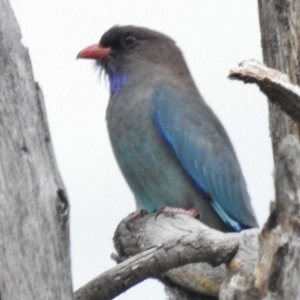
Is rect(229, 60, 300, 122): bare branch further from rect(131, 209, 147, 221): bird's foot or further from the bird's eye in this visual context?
the bird's eye

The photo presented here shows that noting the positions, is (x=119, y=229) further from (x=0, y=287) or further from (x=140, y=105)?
(x=0, y=287)

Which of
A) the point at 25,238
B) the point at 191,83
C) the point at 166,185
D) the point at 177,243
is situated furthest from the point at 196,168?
the point at 25,238

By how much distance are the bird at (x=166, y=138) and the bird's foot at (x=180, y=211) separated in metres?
0.02

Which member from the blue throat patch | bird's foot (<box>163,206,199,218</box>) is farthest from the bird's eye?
bird's foot (<box>163,206,199,218</box>)

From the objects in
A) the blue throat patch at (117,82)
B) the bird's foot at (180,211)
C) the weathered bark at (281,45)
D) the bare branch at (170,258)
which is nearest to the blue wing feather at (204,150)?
the bird's foot at (180,211)

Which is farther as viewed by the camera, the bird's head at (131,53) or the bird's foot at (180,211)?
the bird's head at (131,53)

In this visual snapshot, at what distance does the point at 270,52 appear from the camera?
19.1 feet

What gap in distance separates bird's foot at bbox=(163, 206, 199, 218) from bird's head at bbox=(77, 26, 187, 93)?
114cm

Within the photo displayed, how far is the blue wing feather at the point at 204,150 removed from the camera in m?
7.07

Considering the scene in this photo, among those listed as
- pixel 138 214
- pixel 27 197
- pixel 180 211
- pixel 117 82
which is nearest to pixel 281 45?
pixel 180 211

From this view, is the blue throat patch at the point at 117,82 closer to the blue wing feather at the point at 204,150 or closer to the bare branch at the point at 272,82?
the blue wing feather at the point at 204,150

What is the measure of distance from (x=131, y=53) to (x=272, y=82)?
3.57 meters

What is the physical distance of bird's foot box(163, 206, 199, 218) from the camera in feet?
20.2

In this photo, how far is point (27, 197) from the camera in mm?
4129
